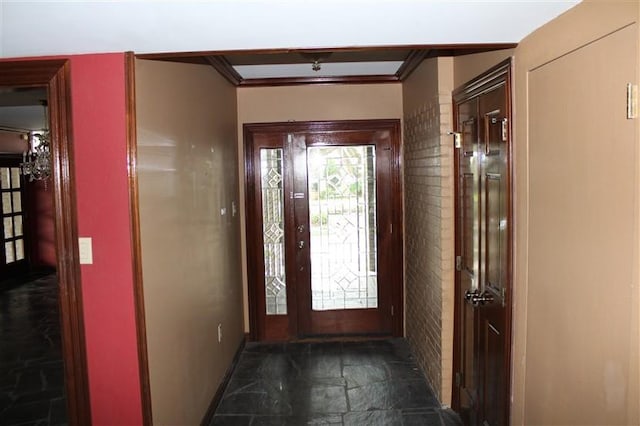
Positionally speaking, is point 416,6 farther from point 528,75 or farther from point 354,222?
point 354,222

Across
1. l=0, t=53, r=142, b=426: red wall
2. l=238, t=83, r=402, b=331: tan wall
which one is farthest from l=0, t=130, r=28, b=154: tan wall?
l=0, t=53, r=142, b=426: red wall

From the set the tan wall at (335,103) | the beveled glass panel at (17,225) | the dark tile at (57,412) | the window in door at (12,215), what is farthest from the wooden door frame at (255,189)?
the beveled glass panel at (17,225)

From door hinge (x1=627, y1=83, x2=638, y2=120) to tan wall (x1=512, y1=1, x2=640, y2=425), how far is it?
0.06 feet

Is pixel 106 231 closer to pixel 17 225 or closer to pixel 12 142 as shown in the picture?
pixel 12 142

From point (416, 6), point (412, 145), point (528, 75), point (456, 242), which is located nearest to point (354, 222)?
point (412, 145)

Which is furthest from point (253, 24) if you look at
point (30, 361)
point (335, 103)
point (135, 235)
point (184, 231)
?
point (30, 361)

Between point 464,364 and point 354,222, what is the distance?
6.48ft

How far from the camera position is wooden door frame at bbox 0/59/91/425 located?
229 cm

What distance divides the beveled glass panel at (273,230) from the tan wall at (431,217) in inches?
48.0

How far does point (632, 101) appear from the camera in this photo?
4.74 ft

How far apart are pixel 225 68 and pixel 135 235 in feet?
6.88

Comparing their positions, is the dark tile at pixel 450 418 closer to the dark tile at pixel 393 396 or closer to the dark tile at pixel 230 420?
the dark tile at pixel 393 396

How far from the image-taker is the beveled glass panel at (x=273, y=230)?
4926 mm

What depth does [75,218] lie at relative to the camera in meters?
2.32
